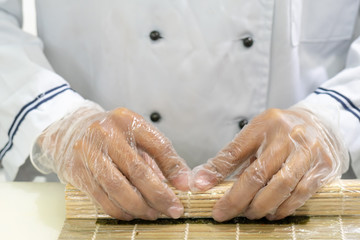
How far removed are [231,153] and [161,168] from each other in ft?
0.50

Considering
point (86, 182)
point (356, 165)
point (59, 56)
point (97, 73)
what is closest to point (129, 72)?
point (97, 73)

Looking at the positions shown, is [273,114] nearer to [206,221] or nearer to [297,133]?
[297,133]

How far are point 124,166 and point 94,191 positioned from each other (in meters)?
0.08

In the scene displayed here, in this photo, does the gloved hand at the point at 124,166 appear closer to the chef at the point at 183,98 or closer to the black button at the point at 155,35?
the chef at the point at 183,98

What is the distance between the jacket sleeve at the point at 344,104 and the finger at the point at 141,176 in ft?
1.33

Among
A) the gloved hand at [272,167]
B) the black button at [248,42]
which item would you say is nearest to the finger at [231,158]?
the gloved hand at [272,167]

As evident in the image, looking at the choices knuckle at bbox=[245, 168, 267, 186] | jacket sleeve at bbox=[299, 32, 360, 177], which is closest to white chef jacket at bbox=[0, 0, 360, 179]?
jacket sleeve at bbox=[299, 32, 360, 177]

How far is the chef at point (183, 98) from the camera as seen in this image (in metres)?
1.13

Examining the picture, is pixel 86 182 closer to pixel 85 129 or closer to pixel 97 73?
pixel 85 129

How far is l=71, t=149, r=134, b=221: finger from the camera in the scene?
114cm

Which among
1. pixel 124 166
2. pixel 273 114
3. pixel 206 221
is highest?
pixel 273 114

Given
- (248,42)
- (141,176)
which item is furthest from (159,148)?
(248,42)

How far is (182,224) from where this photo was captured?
1.14m

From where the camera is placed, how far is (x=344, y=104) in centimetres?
133
